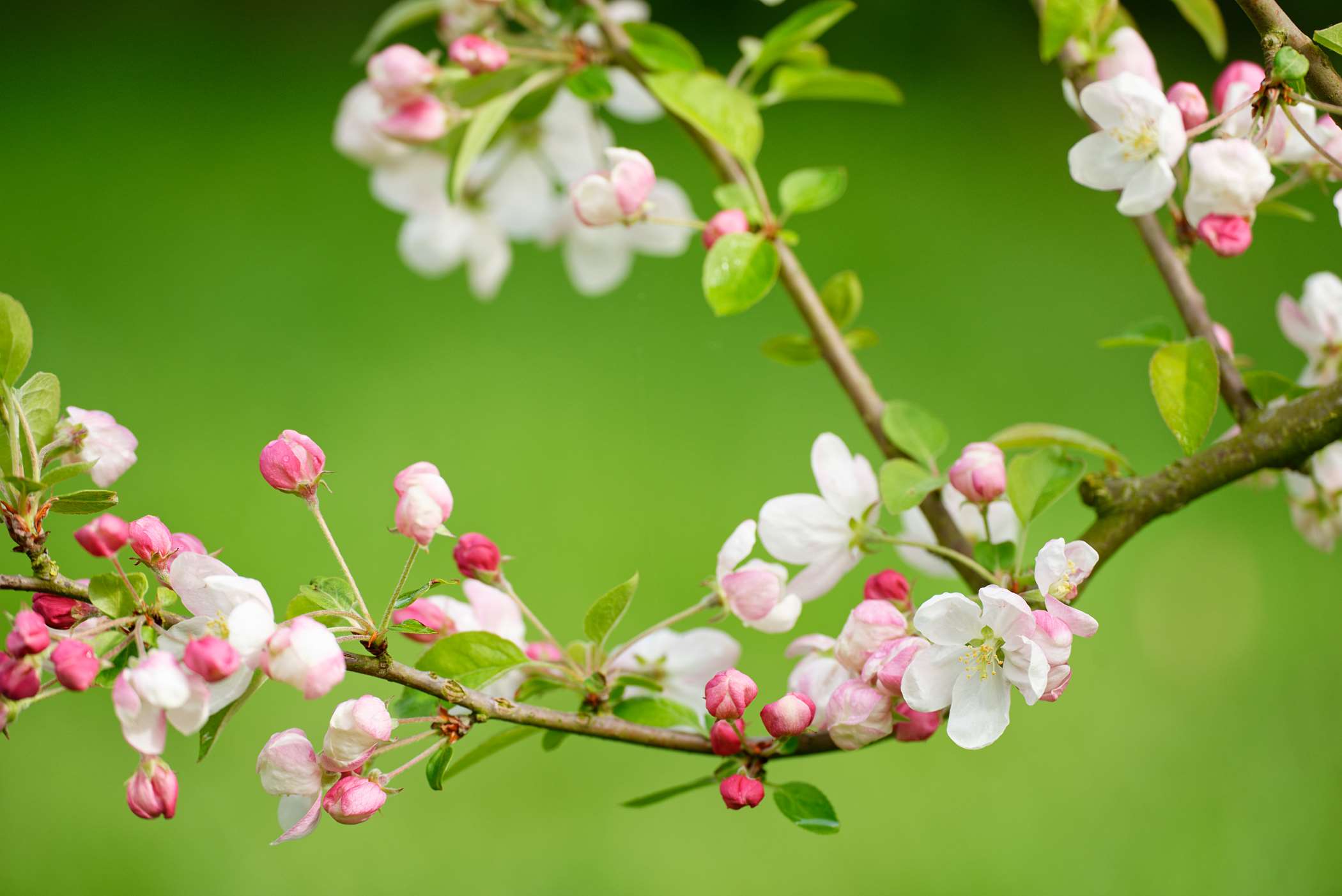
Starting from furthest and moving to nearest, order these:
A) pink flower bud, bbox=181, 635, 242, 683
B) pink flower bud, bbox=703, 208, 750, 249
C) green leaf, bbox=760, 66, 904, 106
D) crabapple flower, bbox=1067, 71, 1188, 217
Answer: green leaf, bbox=760, 66, 904, 106
pink flower bud, bbox=703, 208, 750, 249
crabapple flower, bbox=1067, 71, 1188, 217
pink flower bud, bbox=181, 635, 242, 683

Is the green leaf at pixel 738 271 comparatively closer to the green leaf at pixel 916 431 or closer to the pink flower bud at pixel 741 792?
the green leaf at pixel 916 431

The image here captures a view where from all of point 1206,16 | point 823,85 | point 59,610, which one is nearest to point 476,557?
point 59,610

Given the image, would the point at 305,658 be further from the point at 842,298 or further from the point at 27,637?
the point at 842,298

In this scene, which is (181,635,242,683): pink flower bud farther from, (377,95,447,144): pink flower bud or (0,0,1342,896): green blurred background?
(0,0,1342,896): green blurred background

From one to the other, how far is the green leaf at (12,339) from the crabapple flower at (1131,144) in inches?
14.0

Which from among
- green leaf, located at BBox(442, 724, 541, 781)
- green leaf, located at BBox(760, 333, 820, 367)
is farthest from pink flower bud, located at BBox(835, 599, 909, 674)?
green leaf, located at BBox(760, 333, 820, 367)

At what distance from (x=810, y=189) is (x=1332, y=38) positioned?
0.23 metres

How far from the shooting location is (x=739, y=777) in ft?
1.37

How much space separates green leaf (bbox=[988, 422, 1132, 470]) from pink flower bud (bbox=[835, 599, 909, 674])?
12 cm

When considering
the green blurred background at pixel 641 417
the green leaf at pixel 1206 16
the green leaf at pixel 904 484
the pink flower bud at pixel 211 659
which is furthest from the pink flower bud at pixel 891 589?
the green blurred background at pixel 641 417

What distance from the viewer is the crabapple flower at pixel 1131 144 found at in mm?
424

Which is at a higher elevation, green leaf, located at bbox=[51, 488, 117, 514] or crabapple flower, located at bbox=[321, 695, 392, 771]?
green leaf, located at bbox=[51, 488, 117, 514]

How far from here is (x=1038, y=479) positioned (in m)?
0.46

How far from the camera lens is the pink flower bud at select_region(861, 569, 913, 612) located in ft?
1.50
